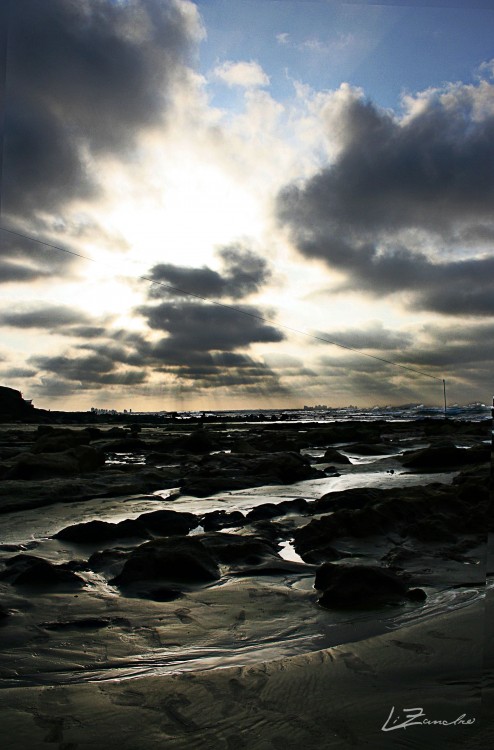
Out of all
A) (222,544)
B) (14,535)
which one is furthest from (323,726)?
(14,535)

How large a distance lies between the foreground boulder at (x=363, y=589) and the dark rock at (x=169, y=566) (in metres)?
0.93

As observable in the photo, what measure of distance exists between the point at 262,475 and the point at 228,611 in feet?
22.4

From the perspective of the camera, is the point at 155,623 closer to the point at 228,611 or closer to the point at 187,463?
the point at 228,611

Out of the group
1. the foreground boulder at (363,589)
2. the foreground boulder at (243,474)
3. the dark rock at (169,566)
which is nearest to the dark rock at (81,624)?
the dark rock at (169,566)

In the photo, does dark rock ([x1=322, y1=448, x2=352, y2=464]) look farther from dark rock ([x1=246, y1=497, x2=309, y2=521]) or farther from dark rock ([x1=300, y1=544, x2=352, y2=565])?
dark rock ([x1=300, y1=544, x2=352, y2=565])

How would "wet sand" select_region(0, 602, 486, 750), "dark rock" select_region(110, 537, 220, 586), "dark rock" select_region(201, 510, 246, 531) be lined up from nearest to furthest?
"wet sand" select_region(0, 602, 486, 750)
"dark rock" select_region(110, 537, 220, 586)
"dark rock" select_region(201, 510, 246, 531)

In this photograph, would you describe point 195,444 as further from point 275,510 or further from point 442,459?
point 275,510

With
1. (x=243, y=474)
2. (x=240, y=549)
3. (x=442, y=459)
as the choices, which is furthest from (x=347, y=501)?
(x=442, y=459)

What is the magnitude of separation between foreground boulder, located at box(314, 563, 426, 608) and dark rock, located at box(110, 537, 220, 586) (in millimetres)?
930

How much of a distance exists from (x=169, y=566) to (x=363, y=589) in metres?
1.48

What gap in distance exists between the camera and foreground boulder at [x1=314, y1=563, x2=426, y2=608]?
3.45 m

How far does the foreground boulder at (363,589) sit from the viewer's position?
136 inches
